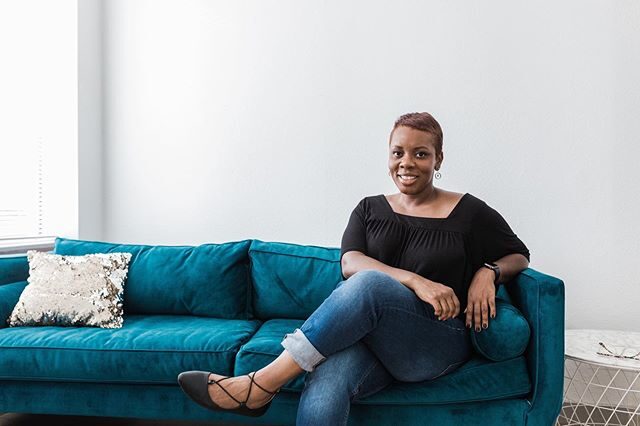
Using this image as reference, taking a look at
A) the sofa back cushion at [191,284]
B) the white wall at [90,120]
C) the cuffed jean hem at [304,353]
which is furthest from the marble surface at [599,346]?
the white wall at [90,120]

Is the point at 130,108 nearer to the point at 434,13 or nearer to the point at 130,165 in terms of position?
the point at 130,165

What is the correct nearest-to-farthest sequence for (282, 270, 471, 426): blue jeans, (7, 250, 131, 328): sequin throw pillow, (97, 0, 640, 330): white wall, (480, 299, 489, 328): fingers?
(282, 270, 471, 426): blue jeans, (480, 299, 489, 328): fingers, (7, 250, 131, 328): sequin throw pillow, (97, 0, 640, 330): white wall

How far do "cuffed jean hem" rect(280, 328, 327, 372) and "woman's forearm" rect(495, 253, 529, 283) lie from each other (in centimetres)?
71

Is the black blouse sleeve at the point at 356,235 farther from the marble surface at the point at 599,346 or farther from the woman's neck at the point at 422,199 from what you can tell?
the marble surface at the point at 599,346

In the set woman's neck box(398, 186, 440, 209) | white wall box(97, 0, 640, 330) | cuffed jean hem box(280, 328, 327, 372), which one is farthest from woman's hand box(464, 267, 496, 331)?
white wall box(97, 0, 640, 330)

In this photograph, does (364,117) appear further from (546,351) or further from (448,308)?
(546,351)

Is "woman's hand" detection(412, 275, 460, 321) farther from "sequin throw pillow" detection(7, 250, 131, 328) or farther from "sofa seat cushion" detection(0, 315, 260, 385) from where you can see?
"sequin throw pillow" detection(7, 250, 131, 328)

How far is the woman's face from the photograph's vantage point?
6.80 ft

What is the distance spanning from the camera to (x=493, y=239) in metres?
2.07

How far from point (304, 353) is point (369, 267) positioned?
0.41m

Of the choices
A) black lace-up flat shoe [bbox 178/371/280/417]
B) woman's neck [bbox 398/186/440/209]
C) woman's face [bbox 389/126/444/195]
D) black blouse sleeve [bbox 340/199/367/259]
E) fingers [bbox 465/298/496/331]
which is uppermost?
woman's face [bbox 389/126/444/195]

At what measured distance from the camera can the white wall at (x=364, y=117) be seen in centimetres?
268

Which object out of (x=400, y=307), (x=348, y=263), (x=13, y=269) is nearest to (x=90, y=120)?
(x=13, y=269)

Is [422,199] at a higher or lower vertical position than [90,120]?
lower
